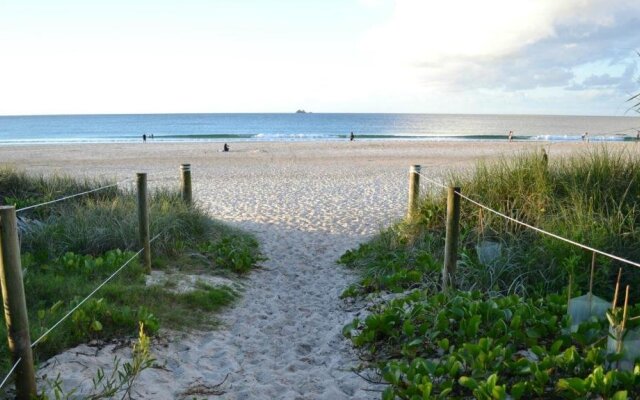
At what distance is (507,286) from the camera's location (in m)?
4.86

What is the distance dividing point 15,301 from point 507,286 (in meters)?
4.14

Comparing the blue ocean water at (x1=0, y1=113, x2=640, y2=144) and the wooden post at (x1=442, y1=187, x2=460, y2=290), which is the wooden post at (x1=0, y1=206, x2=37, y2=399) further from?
the blue ocean water at (x1=0, y1=113, x2=640, y2=144)

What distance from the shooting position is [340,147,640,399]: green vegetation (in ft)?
9.75

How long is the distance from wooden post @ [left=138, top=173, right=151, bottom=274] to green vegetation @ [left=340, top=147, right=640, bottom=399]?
2.28 m

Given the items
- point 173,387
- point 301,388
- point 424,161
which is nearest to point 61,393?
point 173,387

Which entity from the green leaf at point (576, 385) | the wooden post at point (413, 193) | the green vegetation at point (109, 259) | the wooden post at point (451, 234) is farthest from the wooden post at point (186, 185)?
the green leaf at point (576, 385)

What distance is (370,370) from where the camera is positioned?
3.72m

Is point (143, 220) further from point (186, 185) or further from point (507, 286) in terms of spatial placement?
point (507, 286)

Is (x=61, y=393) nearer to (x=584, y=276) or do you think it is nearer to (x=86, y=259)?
(x=86, y=259)

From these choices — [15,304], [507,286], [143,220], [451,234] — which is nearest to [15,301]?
[15,304]

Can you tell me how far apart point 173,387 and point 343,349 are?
4.75ft

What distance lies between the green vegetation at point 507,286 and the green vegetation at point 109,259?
1.66m

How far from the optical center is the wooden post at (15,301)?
8.80 ft

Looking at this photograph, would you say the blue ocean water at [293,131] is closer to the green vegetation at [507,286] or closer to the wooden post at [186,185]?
the green vegetation at [507,286]
